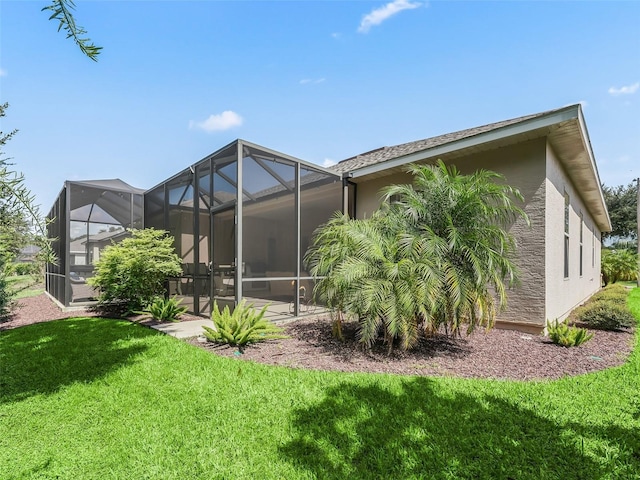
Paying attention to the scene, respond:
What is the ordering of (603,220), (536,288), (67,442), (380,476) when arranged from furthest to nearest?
(603,220)
(536,288)
(67,442)
(380,476)


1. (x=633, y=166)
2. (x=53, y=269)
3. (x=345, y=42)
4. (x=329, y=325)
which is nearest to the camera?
(x=329, y=325)

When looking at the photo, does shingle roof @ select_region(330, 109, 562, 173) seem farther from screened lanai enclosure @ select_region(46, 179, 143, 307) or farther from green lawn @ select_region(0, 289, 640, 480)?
screened lanai enclosure @ select_region(46, 179, 143, 307)

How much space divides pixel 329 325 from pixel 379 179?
4.23m

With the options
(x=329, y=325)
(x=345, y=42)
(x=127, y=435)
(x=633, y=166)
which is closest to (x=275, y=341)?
(x=329, y=325)

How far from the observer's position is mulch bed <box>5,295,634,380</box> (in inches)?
166

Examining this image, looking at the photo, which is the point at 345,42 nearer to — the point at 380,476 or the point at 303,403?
the point at 303,403

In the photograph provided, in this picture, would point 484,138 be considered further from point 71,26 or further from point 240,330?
point 71,26

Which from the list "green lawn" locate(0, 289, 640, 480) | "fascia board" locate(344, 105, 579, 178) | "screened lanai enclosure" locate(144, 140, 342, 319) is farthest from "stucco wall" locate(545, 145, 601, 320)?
"screened lanai enclosure" locate(144, 140, 342, 319)

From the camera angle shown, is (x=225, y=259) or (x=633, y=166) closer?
(x=225, y=259)

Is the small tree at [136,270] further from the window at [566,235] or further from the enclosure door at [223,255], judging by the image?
the window at [566,235]

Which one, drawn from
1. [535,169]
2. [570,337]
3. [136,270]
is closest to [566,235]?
[535,169]

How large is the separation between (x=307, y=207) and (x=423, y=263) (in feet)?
13.1

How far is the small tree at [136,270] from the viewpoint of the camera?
25.8 ft

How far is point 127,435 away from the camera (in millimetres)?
2832
